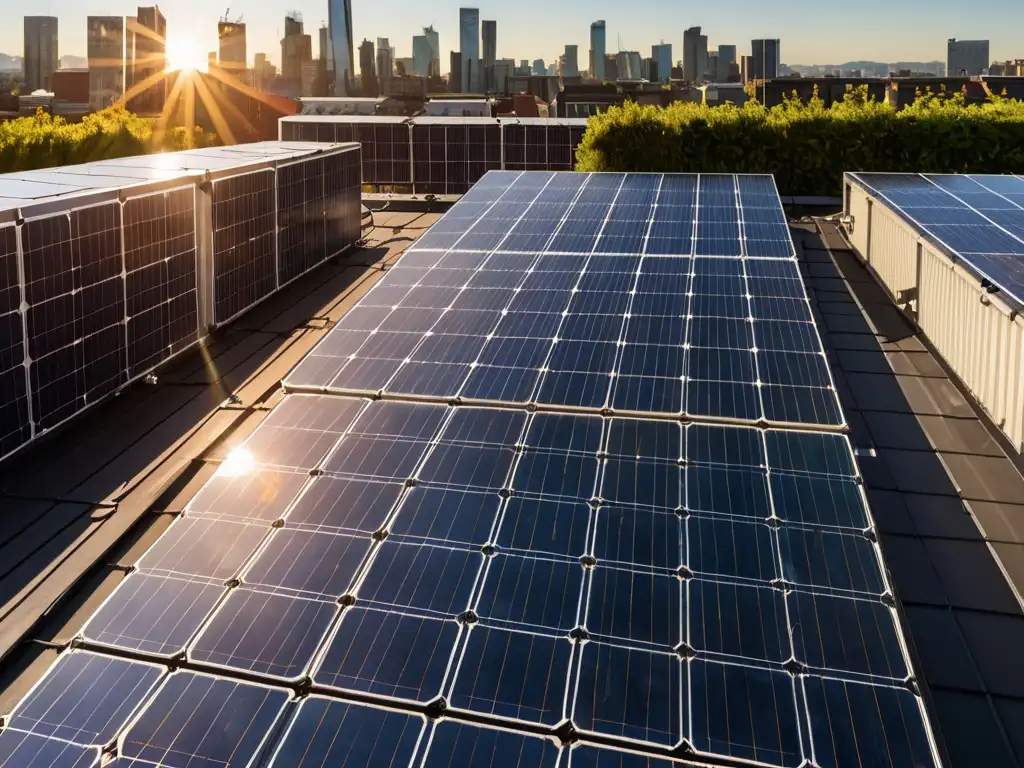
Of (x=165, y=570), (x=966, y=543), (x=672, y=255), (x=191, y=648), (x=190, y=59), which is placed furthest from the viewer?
(x=190, y=59)

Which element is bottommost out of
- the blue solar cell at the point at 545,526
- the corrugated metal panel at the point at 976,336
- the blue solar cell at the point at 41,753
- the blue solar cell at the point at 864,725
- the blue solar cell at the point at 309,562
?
the blue solar cell at the point at 41,753

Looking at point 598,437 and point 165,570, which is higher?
point 598,437

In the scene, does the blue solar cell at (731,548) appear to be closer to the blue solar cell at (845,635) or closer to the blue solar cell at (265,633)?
the blue solar cell at (845,635)

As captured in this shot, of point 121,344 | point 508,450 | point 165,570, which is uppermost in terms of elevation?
point 121,344

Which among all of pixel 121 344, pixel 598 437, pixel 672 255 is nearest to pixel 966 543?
pixel 598 437

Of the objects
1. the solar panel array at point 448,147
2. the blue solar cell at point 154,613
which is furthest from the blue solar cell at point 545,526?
the solar panel array at point 448,147

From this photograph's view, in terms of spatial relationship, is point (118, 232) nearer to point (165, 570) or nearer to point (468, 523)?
point (165, 570)
